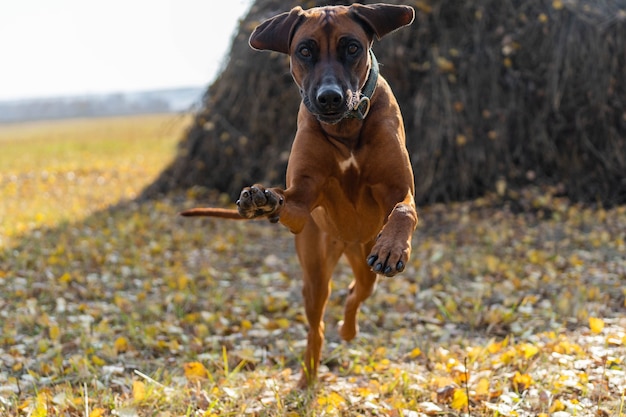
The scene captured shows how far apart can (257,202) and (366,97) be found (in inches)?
28.2

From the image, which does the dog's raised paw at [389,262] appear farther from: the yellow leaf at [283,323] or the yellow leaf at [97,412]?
Result: the yellow leaf at [283,323]

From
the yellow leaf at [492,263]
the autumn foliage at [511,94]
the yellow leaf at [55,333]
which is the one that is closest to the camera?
the yellow leaf at [55,333]

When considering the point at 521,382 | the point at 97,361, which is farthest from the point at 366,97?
the point at 97,361

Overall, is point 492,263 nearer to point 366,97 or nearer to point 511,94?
point 511,94

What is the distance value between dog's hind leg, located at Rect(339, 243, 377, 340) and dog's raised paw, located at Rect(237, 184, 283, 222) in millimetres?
914

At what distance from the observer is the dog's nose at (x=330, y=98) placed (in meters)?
2.58

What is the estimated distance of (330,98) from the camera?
2.59m

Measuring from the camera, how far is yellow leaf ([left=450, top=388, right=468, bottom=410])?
298cm

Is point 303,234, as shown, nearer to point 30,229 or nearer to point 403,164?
point 403,164

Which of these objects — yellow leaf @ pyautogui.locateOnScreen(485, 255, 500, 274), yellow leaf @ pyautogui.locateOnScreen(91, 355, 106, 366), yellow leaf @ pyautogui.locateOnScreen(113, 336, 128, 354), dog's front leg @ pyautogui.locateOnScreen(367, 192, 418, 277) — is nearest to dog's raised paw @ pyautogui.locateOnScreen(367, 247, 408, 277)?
dog's front leg @ pyautogui.locateOnScreen(367, 192, 418, 277)

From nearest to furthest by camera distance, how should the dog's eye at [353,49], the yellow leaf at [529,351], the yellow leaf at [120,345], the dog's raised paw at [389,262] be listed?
1. the dog's raised paw at [389,262]
2. the dog's eye at [353,49]
3. the yellow leaf at [529,351]
4. the yellow leaf at [120,345]

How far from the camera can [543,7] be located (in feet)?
26.3

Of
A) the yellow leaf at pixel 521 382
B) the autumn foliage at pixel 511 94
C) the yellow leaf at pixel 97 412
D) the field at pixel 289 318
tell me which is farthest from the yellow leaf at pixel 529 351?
the autumn foliage at pixel 511 94

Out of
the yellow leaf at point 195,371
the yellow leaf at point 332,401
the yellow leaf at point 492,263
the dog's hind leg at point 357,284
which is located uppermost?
the dog's hind leg at point 357,284
